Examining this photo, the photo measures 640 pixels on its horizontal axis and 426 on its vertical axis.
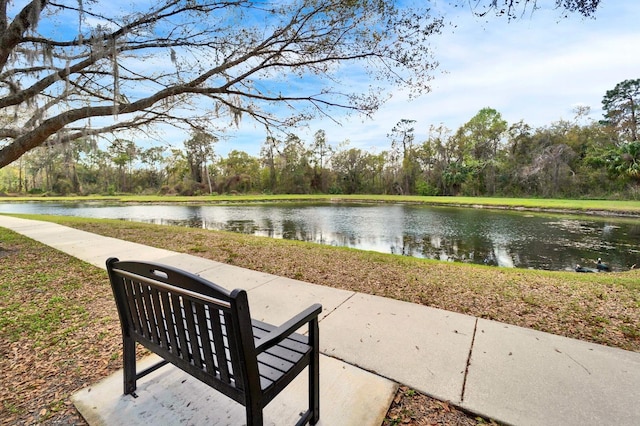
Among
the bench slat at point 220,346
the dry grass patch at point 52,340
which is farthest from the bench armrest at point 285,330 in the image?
the dry grass patch at point 52,340

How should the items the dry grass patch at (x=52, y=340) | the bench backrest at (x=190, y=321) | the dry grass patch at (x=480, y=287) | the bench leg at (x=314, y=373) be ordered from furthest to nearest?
1. the dry grass patch at (x=480, y=287)
2. the dry grass patch at (x=52, y=340)
3. the bench leg at (x=314, y=373)
4. the bench backrest at (x=190, y=321)

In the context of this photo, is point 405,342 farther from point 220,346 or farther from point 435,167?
point 435,167

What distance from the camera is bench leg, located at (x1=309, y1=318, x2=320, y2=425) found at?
156cm

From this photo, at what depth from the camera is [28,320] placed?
2836mm

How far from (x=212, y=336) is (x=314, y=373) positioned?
61cm

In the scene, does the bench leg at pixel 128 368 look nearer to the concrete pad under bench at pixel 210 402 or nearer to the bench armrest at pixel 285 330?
the concrete pad under bench at pixel 210 402

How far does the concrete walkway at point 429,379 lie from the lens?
1652 mm

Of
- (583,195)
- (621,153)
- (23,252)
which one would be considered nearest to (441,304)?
(23,252)

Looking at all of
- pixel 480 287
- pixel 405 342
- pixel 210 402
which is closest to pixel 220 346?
pixel 210 402

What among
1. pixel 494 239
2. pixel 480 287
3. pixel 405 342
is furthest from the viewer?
pixel 494 239

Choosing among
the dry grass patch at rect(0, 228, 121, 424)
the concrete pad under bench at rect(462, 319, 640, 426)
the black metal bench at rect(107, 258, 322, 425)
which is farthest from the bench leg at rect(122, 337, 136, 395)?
the concrete pad under bench at rect(462, 319, 640, 426)

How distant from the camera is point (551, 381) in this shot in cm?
194

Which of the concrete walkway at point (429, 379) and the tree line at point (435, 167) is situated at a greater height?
the tree line at point (435, 167)

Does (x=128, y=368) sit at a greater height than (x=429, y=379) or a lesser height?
greater
